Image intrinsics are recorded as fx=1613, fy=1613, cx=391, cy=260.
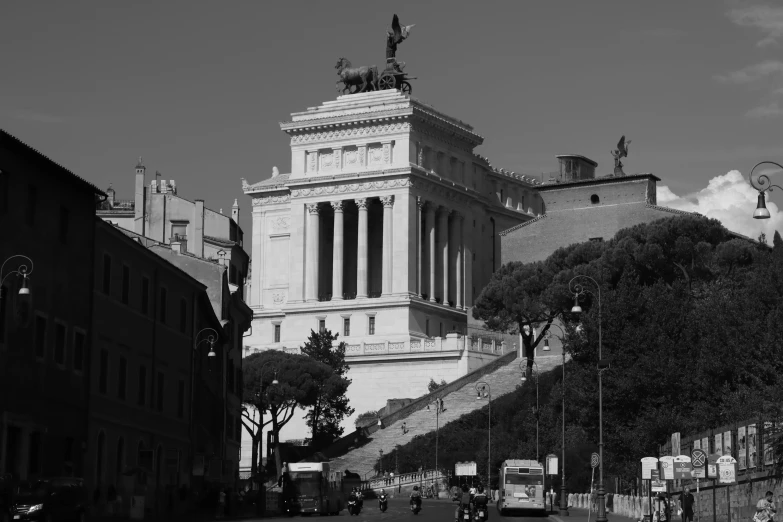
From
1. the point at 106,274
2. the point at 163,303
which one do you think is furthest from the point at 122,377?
the point at 163,303

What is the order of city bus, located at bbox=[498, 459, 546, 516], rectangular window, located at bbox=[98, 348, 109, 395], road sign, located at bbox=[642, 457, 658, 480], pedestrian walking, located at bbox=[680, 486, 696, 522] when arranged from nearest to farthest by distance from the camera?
pedestrian walking, located at bbox=[680, 486, 696, 522] < road sign, located at bbox=[642, 457, 658, 480] < rectangular window, located at bbox=[98, 348, 109, 395] < city bus, located at bbox=[498, 459, 546, 516]

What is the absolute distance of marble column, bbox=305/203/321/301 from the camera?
473 ft

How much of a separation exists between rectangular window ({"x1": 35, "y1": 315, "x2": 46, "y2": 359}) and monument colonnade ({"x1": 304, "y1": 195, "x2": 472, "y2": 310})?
86.3 m

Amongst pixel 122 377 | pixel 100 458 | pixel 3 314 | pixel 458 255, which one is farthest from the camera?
pixel 458 255

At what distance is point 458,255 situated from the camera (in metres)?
150

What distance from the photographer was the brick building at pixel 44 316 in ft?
169

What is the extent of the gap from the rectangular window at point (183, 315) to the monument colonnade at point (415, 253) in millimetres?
68250

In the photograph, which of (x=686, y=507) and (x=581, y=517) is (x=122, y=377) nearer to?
(x=581, y=517)

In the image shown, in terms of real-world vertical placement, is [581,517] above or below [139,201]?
below

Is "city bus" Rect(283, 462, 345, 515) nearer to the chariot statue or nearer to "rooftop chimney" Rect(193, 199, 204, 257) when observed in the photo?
"rooftop chimney" Rect(193, 199, 204, 257)

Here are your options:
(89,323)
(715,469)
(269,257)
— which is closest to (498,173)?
(269,257)

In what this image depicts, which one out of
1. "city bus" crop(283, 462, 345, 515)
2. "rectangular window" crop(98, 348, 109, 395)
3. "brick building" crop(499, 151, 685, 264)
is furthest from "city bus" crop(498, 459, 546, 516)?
"brick building" crop(499, 151, 685, 264)

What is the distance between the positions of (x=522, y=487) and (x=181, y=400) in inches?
616

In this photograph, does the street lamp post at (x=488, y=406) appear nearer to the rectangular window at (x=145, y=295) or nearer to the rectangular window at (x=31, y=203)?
the rectangular window at (x=145, y=295)
